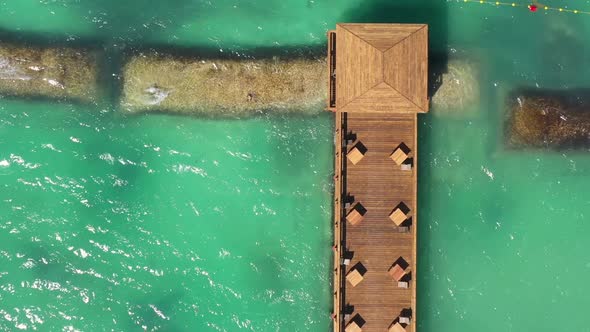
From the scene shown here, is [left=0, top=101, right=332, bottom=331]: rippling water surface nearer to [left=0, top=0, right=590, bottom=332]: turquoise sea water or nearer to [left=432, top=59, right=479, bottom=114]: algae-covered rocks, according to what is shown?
[left=0, top=0, right=590, bottom=332]: turquoise sea water

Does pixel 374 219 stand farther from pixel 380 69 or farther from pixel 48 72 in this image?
pixel 48 72

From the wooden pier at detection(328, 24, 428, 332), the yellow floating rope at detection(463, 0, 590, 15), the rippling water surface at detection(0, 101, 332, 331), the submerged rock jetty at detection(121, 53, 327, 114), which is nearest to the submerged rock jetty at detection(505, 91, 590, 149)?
the yellow floating rope at detection(463, 0, 590, 15)

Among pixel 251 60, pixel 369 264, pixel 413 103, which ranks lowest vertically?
pixel 369 264

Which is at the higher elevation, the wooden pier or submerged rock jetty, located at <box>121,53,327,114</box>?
submerged rock jetty, located at <box>121,53,327,114</box>

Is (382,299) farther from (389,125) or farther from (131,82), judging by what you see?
(131,82)

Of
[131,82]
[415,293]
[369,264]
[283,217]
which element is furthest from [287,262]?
[131,82]

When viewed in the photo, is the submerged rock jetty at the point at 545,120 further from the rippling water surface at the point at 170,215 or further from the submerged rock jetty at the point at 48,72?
the submerged rock jetty at the point at 48,72

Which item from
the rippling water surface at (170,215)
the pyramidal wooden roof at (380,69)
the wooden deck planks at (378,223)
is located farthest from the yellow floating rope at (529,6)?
the rippling water surface at (170,215)
